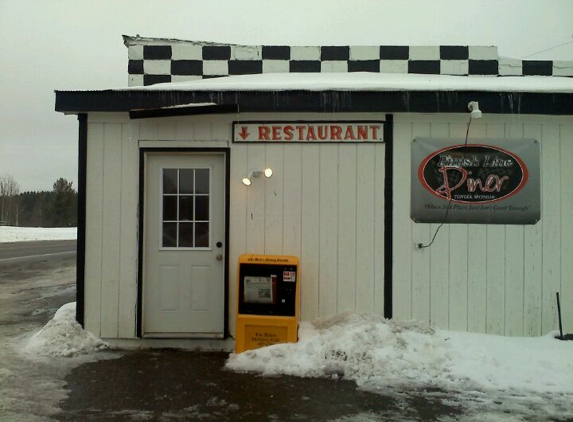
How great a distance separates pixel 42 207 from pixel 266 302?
61.2m

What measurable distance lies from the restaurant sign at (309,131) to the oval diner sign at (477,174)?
0.83 metres

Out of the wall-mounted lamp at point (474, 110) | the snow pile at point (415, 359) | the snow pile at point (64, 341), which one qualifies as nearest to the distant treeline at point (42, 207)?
the snow pile at point (64, 341)

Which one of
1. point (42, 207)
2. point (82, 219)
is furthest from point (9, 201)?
point (82, 219)

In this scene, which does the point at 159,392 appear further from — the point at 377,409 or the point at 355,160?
the point at 355,160

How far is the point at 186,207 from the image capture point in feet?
19.9

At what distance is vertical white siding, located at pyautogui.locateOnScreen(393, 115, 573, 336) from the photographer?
5812 mm

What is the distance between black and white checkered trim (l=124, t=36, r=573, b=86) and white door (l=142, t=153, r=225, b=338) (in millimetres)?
2041

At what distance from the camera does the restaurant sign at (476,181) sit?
19.2ft

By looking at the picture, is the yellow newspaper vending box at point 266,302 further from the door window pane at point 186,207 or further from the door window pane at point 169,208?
the door window pane at point 169,208

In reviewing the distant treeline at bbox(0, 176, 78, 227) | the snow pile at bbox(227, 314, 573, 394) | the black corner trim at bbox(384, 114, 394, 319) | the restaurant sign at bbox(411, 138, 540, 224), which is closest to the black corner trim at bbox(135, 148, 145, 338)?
the snow pile at bbox(227, 314, 573, 394)

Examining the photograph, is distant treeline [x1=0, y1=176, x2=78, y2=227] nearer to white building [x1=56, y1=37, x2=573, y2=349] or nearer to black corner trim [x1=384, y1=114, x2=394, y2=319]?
white building [x1=56, y1=37, x2=573, y2=349]

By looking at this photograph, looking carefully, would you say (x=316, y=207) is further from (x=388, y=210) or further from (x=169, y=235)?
(x=169, y=235)

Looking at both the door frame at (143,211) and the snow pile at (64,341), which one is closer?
the snow pile at (64,341)

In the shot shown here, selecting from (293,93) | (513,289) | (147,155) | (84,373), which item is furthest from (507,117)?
(84,373)
